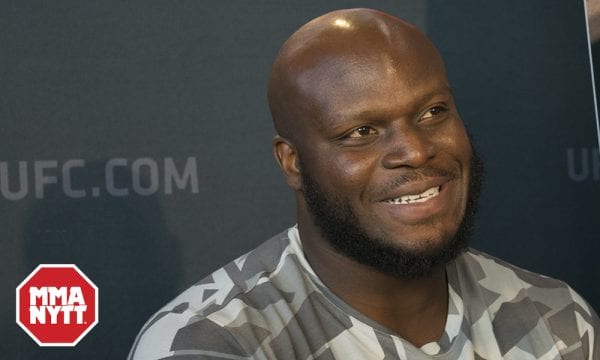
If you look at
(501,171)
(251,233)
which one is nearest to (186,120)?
(251,233)

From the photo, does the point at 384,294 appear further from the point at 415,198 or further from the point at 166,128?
the point at 166,128

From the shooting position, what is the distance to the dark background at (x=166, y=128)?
6.05ft

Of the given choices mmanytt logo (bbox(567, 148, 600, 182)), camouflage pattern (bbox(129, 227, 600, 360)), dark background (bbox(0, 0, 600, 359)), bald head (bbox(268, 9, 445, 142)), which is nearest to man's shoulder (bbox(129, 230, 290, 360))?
camouflage pattern (bbox(129, 227, 600, 360))

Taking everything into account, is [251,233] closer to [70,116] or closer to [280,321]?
[70,116]

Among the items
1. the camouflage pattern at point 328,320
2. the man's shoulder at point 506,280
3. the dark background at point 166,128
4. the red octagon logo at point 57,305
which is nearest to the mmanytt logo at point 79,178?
the dark background at point 166,128

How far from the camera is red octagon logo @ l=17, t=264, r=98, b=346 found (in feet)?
6.03

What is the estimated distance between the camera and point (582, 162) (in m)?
1.95

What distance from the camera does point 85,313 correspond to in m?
1.86

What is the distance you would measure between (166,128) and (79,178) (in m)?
0.19

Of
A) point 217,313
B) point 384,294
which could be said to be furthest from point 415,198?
point 217,313

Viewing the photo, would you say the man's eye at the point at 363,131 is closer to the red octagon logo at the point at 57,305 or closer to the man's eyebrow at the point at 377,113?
the man's eyebrow at the point at 377,113

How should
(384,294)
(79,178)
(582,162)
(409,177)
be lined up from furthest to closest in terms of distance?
(582,162) → (79,178) → (384,294) → (409,177)

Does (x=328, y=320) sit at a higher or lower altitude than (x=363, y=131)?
lower

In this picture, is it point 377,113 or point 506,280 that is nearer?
point 377,113
